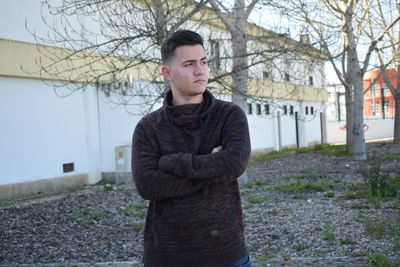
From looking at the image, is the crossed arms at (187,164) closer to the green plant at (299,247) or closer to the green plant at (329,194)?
the green plant at (299,247)

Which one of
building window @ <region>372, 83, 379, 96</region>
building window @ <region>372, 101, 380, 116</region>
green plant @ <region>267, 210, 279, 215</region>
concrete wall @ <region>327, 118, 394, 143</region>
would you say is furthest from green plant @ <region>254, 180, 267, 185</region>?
building window @ <region>372, 83, 379, 96</region>

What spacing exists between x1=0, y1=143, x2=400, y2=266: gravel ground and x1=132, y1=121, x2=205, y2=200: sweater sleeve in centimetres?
268

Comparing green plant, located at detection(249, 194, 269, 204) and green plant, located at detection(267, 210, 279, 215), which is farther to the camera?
green plant, located at detection(249, 194, 269, 204)

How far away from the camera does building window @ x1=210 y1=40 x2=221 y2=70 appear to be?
8375 mm

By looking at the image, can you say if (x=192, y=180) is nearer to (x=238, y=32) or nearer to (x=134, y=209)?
(x=134, y=209)

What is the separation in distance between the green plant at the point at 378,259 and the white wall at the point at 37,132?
31.0ft

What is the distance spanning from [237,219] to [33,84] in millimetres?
11114

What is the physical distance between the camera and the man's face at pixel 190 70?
228 centimetres

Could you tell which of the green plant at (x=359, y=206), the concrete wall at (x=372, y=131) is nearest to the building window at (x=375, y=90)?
the concrete wall at (x=372, y=131)

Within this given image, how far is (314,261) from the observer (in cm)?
457

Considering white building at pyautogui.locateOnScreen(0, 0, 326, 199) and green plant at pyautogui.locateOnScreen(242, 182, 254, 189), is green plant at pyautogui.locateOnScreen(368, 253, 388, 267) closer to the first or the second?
white building at pyautogui.locateOnScreen(0, 0, 326, 199)

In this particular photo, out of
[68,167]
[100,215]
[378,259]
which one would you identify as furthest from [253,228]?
[68,167]

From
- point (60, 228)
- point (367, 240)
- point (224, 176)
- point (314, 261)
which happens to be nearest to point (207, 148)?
point (224, 176)

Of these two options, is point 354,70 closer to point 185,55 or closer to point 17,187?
point 17,187
